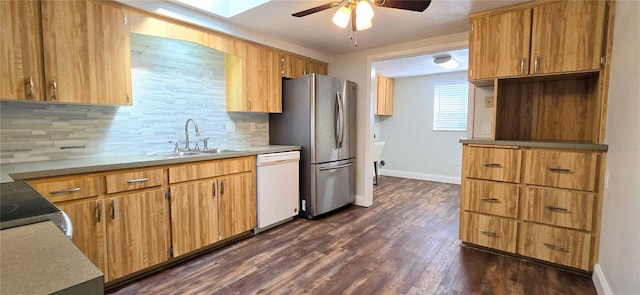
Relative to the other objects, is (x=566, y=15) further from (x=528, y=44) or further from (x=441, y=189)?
(x=441, y=189)

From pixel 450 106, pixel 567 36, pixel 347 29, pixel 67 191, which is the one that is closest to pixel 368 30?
pixel 347 29

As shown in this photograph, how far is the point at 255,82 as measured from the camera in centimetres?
313

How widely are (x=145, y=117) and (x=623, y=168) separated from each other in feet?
11.0

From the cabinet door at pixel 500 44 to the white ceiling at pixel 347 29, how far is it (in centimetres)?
11

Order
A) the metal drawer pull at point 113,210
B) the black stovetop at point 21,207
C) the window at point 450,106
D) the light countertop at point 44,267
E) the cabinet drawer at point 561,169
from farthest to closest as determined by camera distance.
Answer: the window at point 450,106 < the cabinet drawer at point 561,169 < the metal drawer pull at point 113,210 < the black stovetop at point 21,207 < the light countertop at point 44,267

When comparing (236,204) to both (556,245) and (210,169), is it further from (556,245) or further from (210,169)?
(556,245)

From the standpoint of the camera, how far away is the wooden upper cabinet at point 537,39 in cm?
204

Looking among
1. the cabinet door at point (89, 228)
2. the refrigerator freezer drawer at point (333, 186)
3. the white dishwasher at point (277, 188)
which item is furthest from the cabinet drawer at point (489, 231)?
the cabinet door at point (89, 228)

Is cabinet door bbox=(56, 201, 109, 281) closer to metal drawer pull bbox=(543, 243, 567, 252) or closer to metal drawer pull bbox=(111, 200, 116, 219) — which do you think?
metal drawer pull bbox=(111, 200, 116, 219)

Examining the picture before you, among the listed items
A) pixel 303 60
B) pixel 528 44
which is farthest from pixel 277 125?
pixel 528 44

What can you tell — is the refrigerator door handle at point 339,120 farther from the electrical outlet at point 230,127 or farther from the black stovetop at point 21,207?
the black stovetop at point 21,207

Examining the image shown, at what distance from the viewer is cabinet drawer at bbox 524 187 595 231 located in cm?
203

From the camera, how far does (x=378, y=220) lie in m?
3.33

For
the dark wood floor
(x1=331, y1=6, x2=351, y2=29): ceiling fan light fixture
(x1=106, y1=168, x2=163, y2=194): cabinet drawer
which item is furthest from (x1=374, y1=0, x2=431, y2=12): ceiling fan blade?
(x1=106, y1=168, x2=163, y2=194): cabinet drawer
